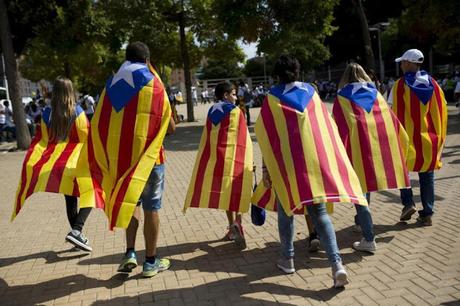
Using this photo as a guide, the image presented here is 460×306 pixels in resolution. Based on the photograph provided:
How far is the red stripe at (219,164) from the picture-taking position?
16.4 feet

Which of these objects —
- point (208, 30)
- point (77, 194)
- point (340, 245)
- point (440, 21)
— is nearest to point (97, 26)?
point (208, 30)

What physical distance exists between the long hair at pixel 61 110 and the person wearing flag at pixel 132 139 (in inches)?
35.9

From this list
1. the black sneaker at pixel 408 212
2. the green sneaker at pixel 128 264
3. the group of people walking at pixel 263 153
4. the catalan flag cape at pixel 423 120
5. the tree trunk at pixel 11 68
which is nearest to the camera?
the group of people walking at pixel 263 153

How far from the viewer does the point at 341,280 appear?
12.5ft

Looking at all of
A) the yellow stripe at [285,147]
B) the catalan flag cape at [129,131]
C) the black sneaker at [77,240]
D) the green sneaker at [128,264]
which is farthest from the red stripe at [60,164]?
the yellow stripe at [285,147]

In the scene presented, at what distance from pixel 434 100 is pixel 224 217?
290 cm

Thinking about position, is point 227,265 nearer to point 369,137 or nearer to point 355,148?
point 355,148

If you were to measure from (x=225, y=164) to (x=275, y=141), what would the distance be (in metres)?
1.11

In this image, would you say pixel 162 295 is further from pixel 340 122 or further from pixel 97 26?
pixel 97 26

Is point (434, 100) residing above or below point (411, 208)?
above

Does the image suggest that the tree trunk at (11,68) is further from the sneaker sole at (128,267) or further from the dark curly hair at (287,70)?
the dark curly hair at (287,70)

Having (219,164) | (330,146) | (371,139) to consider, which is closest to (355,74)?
(371,139)

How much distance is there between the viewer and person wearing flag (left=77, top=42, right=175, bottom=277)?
404 centimetres

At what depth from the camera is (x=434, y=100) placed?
537cm
